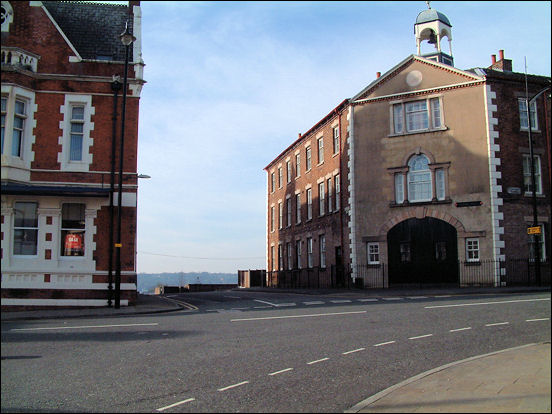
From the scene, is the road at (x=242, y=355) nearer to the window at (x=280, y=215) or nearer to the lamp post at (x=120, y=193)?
the lamp post at (x=120, y=193)

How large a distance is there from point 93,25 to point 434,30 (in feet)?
67.6

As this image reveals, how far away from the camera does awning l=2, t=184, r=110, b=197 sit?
20.1 meters

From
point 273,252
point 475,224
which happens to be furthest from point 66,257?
point 273,252

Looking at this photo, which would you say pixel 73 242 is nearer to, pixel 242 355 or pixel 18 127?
pixel 18 127

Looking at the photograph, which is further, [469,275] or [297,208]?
[297,208]

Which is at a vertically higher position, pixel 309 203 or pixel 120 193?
pixel 309 203

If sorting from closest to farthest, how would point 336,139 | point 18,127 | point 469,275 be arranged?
point 18,127 < point 469,275 < point 336,139

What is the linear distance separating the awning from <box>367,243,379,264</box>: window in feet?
52.4

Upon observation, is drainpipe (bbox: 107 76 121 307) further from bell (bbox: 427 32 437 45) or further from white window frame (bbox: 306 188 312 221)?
bell (bbox: 427 32 437 45)

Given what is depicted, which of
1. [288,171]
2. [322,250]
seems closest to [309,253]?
[322,250]

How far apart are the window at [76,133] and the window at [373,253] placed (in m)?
16.8

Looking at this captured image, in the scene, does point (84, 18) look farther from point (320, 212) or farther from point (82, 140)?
point (320, 212)

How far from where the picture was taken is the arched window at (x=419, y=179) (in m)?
30.8

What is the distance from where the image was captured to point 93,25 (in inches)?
994
